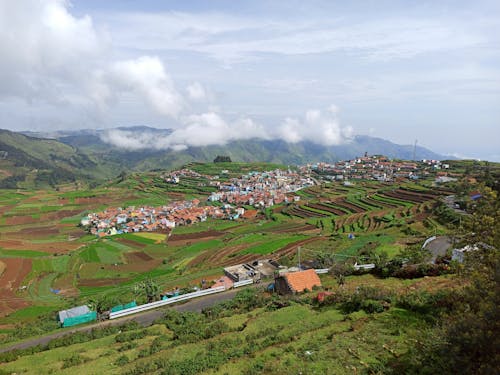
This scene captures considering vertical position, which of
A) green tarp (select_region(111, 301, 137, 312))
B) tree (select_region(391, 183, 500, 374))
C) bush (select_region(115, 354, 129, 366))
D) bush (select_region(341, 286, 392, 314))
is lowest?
green tarp (select_region(111, 301, 137, 312))

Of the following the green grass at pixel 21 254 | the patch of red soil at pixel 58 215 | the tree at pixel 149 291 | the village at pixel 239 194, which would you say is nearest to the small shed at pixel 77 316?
the tree at pixel 149 291

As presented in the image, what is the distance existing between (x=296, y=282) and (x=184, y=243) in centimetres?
4385

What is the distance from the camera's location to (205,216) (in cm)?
8706

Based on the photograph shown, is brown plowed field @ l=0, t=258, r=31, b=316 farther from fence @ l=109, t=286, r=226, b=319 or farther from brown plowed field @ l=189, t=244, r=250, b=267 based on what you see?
brown plowed field @ l=189, t=244, r=250, b=267

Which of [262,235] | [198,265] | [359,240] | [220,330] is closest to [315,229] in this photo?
[262,235]

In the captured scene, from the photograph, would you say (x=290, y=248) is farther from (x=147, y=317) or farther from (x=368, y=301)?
(x=368, y=301)

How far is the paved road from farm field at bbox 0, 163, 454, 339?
8340 mm

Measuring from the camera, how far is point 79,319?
26.3 m

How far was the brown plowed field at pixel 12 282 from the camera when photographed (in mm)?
37969

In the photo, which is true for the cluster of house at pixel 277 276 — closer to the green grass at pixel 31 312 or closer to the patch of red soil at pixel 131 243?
the green grass at pixel 31 312

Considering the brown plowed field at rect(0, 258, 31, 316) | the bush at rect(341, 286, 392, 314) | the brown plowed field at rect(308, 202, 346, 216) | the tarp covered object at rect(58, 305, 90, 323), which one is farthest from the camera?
the brown plowed field at rect(308, 202, 346, 216)

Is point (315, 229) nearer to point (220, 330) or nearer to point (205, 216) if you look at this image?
point (205, 216)

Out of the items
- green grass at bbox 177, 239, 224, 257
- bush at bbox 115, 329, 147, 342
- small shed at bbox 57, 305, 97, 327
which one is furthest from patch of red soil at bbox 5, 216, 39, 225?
bush at bbox 115, 329, 147, 342

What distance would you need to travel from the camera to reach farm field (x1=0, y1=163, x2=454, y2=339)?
41.5 meters
